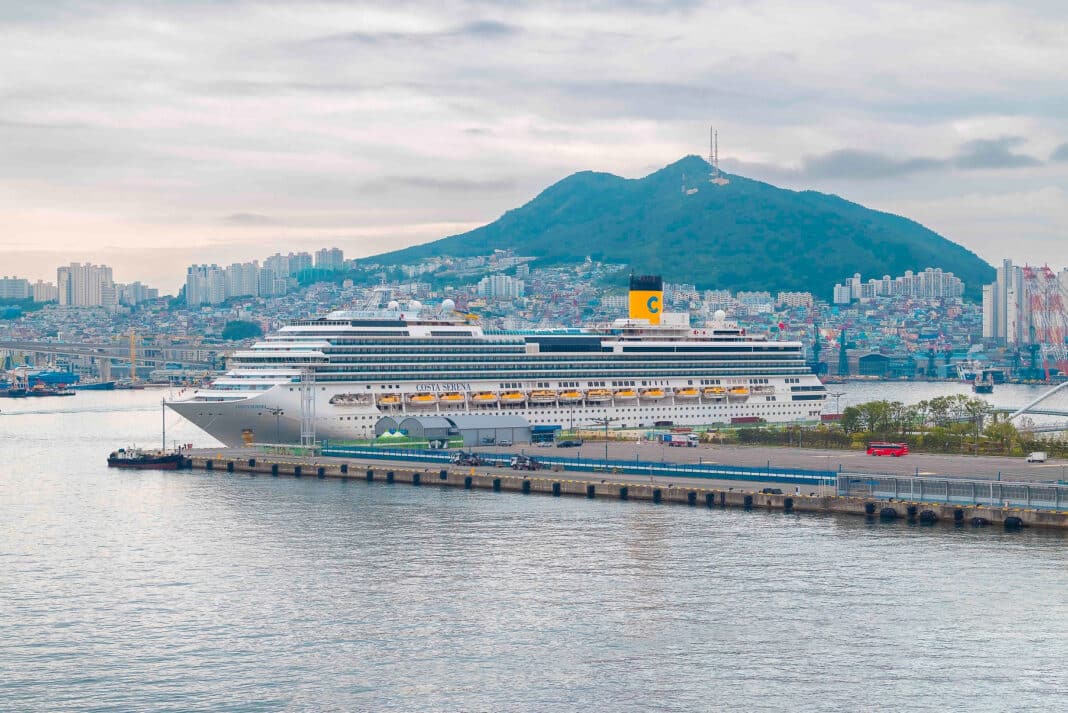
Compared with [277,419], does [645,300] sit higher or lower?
higher

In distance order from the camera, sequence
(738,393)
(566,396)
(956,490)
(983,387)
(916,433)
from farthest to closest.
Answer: (983,387) → (738,393) → (566,396) → (916,433) → (956,490)

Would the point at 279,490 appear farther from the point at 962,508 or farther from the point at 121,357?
the point at 121,357

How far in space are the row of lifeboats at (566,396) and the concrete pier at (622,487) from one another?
29.7 feet

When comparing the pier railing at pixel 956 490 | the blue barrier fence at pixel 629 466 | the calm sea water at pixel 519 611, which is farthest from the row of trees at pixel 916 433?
the calm sea water at pixel 519 611

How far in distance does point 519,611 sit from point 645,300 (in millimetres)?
54433

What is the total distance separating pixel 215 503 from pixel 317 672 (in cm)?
2232

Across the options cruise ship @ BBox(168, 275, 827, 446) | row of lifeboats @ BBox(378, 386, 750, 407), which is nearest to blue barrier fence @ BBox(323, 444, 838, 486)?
cruise ship @ BBox(168, 275, 827, 446)

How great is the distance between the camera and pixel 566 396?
7325 cm

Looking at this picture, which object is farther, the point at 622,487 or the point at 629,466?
the point at 629,466

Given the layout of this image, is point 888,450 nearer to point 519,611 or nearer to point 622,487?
point 622,487

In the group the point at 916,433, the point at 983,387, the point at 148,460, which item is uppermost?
the point at 983,387

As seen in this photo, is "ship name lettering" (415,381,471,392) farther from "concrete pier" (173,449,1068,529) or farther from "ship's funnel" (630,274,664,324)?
"ship's funnel" (630,274,664,324)

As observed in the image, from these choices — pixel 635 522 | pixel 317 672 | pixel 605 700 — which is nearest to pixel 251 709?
pixel 317 672

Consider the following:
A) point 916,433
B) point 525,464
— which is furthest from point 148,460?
point 916,433
